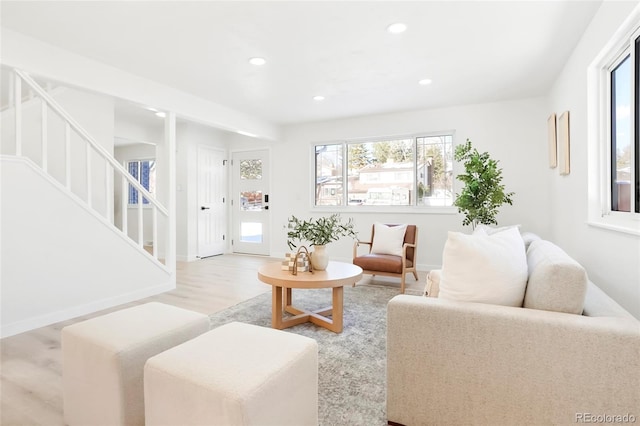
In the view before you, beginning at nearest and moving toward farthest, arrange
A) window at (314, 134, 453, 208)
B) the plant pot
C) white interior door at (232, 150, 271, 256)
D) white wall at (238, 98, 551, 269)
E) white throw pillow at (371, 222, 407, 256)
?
1. the plant pot
2. white throw pillow at (371, 222, 407, 256)
3. white wall at (238, 98, 551, 269)
4. window at (314, 134, 453, 208)
5. white interior door at (232, 150, 271, 256)

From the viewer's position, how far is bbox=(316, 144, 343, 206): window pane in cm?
602

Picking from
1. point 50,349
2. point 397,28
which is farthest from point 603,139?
point 50,349

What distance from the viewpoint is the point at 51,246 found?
2.95 meters

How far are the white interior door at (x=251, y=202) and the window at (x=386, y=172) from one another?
1.15 metres

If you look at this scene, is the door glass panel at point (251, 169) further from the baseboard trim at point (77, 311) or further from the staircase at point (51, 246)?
the baseboard trim at point (77, 311)

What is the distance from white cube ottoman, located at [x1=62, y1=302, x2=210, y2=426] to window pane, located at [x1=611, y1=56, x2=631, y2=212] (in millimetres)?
2873

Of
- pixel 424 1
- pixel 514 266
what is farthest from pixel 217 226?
pixel 514 266

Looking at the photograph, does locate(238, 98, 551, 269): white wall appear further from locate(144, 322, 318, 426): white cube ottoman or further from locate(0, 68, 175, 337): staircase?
locate(144, 322, 318, 426): white cube ottoman

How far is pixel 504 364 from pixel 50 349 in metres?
2.92

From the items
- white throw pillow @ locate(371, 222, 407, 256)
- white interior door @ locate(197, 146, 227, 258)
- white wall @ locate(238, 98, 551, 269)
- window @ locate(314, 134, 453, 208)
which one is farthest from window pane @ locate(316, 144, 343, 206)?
white interior door @ locate(197, 146, 227, 258)

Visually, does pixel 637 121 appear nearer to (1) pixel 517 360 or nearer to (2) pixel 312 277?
(1) pixel 517 360

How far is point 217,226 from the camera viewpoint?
A: 672cm

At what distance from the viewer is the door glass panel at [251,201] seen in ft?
21.9

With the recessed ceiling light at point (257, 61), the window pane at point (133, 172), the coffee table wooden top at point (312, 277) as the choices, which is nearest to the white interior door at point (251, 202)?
the window pane at point (133, 172)
